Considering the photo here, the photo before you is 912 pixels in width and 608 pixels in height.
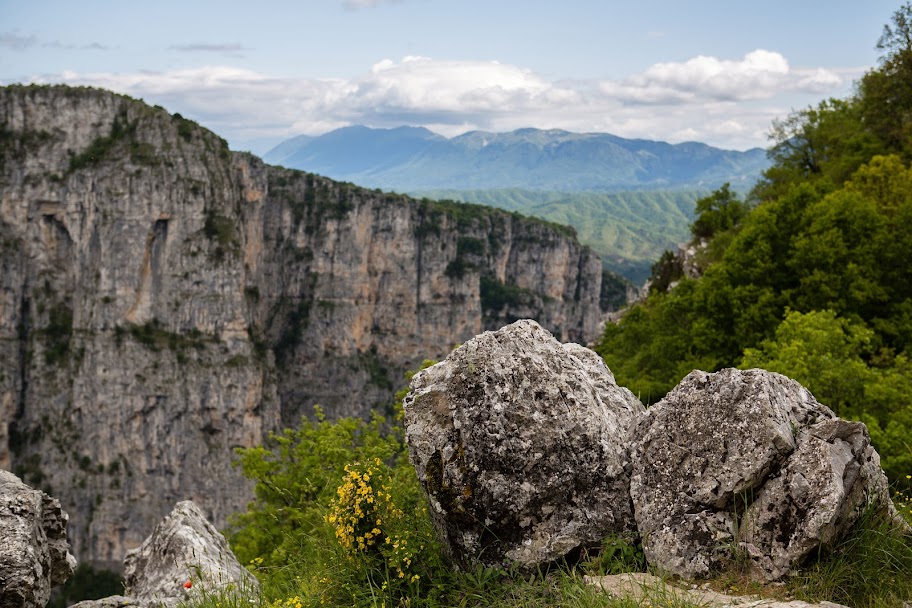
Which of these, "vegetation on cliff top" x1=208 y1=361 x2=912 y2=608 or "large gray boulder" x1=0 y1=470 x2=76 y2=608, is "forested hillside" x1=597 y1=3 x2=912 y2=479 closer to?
"vegetation on cliff top" x1=208 y1=361 x2=912 y2=608

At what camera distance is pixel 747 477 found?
21.9 feet

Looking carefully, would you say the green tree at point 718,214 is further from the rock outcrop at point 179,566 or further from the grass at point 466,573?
the grass at point 466,573

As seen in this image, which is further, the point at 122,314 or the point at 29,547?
the point at 122,314

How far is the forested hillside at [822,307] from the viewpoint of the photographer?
18.5 meters

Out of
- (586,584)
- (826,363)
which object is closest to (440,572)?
(586,584)

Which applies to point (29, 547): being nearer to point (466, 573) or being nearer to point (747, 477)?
point (466, 573)

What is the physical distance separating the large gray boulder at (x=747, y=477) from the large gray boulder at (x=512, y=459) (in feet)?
1.40

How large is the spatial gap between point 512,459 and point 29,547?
5.49m

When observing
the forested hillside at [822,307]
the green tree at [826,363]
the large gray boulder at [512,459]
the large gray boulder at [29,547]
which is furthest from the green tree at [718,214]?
the large gray boulder at [29,547]

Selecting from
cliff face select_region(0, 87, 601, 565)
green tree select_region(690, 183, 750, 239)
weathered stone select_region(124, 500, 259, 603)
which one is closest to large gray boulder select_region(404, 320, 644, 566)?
weathered stone select_region(124, 500, 259, 603)

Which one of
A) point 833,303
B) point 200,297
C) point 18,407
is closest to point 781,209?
point 833,303

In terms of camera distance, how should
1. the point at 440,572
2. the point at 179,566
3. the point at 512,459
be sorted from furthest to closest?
the point at 179,566 → the point at 512,459 → the point at 440,572

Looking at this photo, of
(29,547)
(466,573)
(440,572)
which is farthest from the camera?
(29,547)

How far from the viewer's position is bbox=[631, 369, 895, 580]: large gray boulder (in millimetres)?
6410
